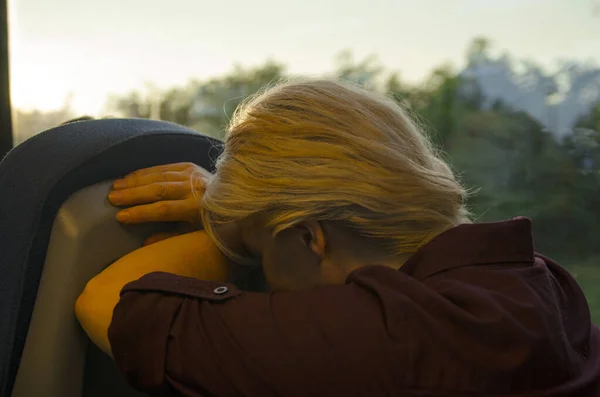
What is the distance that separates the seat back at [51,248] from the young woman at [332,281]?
0.11 feet

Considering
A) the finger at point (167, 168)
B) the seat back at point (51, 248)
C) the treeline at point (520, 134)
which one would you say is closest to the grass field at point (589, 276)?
the treeline at point (520, 134)

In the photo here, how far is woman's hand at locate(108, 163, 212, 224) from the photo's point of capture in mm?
988

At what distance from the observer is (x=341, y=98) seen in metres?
0.94

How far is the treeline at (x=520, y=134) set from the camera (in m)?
1.50

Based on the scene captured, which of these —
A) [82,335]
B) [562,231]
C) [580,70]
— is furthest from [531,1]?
[82,335]

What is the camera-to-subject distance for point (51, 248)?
Result: 3.07ft

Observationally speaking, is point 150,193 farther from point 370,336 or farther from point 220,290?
point 370,336

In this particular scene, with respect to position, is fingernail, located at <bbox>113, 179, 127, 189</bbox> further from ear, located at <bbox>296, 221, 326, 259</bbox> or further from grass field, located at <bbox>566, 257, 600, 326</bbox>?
grass field, located at <bbox>566, 257, 600, 326</bbox>

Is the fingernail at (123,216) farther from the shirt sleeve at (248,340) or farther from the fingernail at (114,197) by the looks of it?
the shirt sleeve at (248,340)

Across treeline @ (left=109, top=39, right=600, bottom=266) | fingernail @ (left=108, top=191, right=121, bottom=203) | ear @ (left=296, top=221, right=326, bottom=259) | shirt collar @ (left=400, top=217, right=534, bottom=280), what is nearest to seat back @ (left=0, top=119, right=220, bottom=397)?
fingernail @ (left=108, top=191, right=121, bottom=203)

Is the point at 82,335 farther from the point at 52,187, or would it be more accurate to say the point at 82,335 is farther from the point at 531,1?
the point at 531,1

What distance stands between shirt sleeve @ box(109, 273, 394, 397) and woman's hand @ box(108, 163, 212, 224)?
0.17m

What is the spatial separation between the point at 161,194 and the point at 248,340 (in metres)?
0.33

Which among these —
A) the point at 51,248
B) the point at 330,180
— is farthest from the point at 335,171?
the point at 51,248
